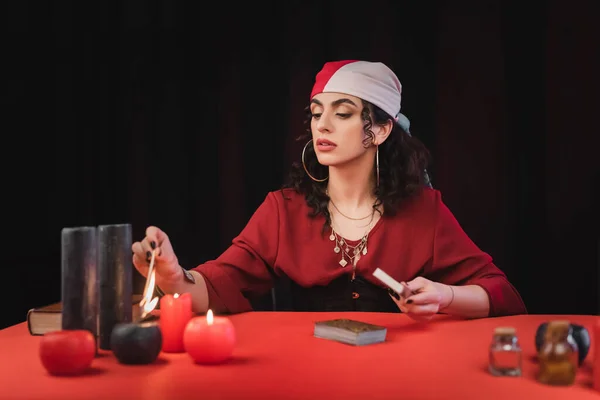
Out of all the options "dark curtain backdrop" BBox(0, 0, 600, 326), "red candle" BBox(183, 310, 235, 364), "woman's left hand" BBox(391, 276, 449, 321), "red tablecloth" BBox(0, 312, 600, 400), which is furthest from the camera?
"dark curtain backdrop" BBox(0, 0, 600, 326)

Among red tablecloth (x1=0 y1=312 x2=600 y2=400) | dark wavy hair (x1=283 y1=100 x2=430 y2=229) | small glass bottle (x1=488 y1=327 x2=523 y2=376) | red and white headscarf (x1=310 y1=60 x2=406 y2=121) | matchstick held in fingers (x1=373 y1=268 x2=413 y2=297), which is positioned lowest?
red tablecloth (x1=0 y1=312 x2=600 y2=400)

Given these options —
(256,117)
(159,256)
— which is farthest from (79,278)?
(256,117)

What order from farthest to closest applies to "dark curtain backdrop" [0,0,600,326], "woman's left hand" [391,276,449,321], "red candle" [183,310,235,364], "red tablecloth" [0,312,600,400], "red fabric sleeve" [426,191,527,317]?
"dark curtain backdrop" [0,0,600,326] < "red fabric sleeve" [426,191,527,317] < "woman's left hand" [391,276,449,321] < "red candle" [183,310,235,364] < "red tablecloth" [0,312,600,400]

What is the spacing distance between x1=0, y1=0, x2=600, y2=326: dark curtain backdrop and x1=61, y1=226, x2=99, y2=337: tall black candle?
135 centimetres

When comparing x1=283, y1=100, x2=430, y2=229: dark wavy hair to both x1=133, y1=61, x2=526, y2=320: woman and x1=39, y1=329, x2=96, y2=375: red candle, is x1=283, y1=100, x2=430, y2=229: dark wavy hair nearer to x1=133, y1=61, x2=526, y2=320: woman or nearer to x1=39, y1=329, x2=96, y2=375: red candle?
x1=133, y1=61, x2=526, y2=320: woman

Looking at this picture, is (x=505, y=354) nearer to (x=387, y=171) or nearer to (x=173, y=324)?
(x=173, y=324)

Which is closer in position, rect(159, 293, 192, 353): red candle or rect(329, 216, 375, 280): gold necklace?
rect(159, 293, 192, 353): red candle

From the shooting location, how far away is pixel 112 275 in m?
1.40

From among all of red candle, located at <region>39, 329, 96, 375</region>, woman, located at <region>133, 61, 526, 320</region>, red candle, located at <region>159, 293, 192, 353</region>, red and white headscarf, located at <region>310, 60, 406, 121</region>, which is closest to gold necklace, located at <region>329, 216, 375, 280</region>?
woman, located at <region>133, 61, 526, 320</region>

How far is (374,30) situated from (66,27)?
46.8 inches

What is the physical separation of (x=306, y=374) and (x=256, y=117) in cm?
165

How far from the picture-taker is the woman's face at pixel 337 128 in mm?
2121

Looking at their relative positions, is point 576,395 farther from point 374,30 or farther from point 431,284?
point 374,30

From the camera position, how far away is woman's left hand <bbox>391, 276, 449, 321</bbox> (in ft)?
5.46
